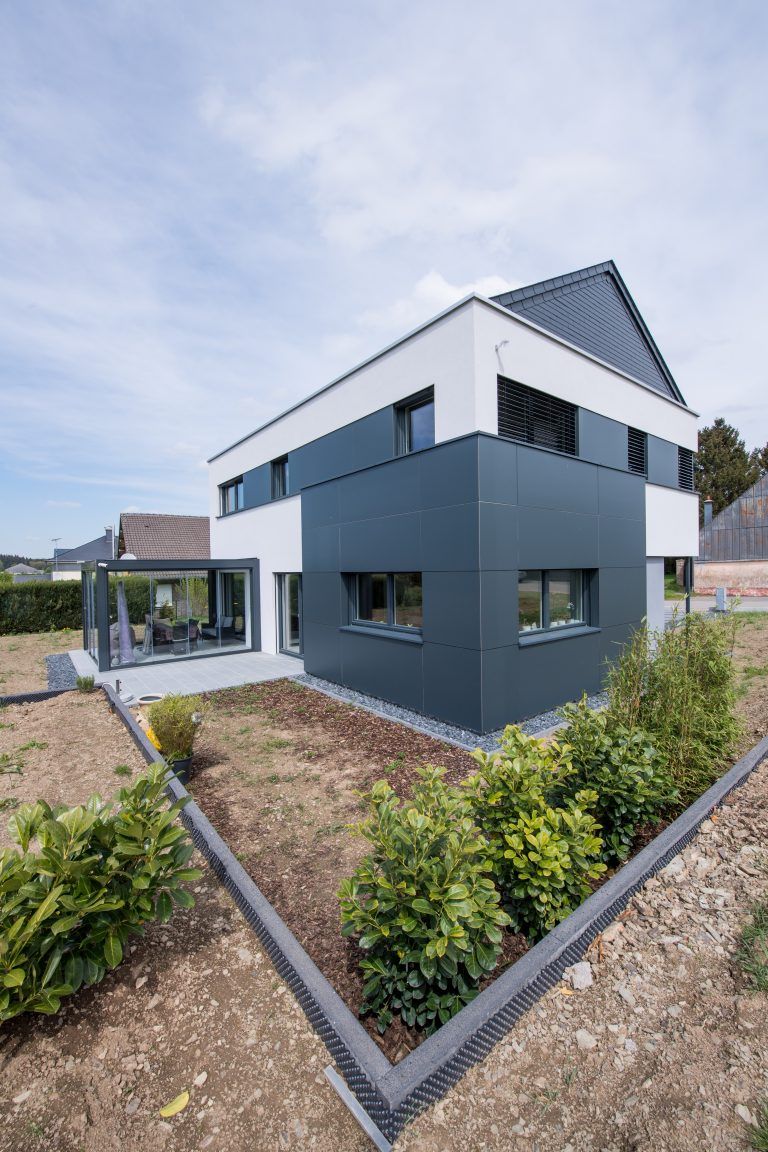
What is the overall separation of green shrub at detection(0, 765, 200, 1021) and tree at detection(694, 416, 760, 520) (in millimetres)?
46139

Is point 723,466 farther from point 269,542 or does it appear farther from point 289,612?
point 289,612

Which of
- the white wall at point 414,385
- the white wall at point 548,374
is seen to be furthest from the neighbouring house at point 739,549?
the white wall at point 414,385

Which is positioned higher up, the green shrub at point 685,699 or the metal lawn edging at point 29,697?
the green shrub at point 685,699

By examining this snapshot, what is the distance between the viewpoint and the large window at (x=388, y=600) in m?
7.62

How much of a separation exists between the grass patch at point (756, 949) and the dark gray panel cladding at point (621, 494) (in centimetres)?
660

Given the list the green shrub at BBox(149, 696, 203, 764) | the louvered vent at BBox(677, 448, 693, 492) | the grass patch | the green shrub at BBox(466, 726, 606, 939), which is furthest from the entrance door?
the grass patch

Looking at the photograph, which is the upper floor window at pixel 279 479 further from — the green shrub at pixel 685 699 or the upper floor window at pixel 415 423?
the green shrub at pixel 685 699

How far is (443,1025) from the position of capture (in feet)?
7.13

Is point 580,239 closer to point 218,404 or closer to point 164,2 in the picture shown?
point 164,2

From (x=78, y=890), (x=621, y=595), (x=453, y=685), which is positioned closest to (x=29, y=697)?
(x=453, y=685)

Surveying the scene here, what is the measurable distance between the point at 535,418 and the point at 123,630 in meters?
10.2

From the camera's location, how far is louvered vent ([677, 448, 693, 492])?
41.2 feet

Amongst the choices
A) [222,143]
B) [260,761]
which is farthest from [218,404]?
[260,761]

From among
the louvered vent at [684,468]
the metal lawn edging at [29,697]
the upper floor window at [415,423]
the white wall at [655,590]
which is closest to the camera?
the upper floor window at [415,423]
